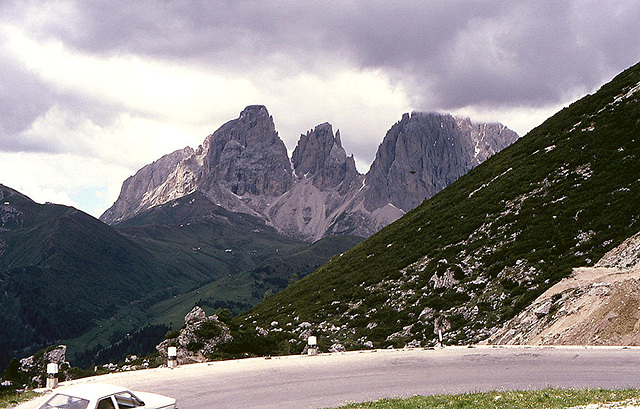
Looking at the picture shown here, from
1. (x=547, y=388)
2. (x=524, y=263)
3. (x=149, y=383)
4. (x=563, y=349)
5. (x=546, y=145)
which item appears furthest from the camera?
(x=546, y=145)

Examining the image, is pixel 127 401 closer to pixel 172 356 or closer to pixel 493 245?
pixel 172 356

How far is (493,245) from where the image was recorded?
5697cm

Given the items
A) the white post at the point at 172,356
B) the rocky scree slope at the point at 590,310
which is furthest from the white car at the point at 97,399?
the rocky scree slope at the point at 590,310

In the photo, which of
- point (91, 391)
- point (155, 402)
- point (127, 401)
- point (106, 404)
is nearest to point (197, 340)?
point (155, 402)

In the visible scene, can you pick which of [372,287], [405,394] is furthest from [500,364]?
[372,287]

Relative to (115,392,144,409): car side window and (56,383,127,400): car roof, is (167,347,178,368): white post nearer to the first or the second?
(115,392,144,409): car side window

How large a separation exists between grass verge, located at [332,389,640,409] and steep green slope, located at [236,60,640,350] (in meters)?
22.6

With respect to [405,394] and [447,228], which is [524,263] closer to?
[447,228]

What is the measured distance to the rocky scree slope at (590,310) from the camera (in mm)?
34844

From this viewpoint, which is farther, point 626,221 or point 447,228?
point 447,228

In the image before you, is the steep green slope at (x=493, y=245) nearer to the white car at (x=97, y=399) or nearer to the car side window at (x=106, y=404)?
the white car at (x=97, y=399)

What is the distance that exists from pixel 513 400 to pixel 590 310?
66.9 ft

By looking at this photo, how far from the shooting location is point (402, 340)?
48.6 m

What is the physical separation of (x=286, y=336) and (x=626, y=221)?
35.0 m
